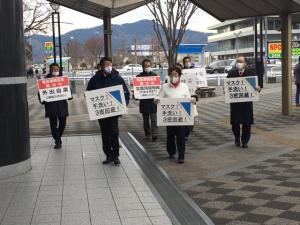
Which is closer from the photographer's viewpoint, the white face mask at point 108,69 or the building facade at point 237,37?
the white face mask at point 108,69

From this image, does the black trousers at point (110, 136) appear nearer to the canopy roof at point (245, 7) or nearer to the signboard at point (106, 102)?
the signboard at point (106, 102)

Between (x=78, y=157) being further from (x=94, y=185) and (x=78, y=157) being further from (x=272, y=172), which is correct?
(x=272, y=172)

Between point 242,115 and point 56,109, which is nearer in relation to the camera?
point 242,115

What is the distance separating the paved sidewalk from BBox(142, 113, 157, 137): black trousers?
2009mm

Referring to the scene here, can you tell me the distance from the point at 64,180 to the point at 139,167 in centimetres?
140

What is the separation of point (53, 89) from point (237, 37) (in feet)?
311

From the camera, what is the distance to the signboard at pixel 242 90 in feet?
33.9

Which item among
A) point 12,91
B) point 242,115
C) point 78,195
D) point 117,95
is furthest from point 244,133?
point 12,91

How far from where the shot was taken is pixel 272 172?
8047 millimetres

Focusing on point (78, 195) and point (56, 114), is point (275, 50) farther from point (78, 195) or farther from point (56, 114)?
point (78, 195)

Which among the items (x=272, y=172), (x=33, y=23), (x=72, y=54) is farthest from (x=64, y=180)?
(x=72, y=54)

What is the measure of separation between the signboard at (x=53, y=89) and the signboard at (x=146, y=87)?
1581mm

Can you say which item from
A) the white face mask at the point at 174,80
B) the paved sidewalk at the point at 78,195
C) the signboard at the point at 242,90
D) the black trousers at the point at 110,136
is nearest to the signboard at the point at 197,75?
the signboard at the point at 242,90

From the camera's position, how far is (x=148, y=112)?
11398 mm
